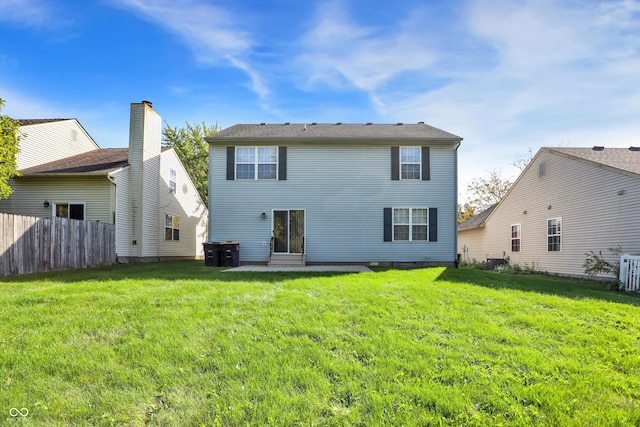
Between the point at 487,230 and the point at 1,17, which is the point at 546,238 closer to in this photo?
the point at 487,230

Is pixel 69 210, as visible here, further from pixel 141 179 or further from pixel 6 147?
pixel 6 147

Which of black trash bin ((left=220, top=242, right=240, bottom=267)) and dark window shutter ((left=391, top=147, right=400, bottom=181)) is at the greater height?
dark window shutter ((left=391, top=147, right=400, bottom=181))

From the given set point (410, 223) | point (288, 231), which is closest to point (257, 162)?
point (288, 231)

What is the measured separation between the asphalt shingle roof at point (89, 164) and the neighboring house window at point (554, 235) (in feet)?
58.1

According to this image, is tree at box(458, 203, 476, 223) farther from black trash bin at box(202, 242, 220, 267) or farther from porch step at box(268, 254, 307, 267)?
black trash bin at box(202, 242, 220, 267)

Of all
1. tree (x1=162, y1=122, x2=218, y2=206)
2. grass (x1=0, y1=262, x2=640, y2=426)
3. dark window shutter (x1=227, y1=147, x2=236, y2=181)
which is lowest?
grass (x1=0, y1=262, x2=640, y2=426)

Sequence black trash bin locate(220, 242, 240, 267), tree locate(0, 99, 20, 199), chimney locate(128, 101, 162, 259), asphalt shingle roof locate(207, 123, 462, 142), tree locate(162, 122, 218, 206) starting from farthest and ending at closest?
tree locate(162, 122, 218, 206)
chimney locate(128, 101, 162, 259)
asphalt shingle roof locate(207, 123, 462, 142)
black trash bin locate(220, 242, 240, 267)
tree locate(0, 99, 20, 199)

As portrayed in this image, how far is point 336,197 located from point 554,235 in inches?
358

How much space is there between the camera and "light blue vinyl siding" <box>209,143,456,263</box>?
43.1 feet

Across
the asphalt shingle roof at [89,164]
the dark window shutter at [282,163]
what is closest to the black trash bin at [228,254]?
the dark window shutter at [282,163]

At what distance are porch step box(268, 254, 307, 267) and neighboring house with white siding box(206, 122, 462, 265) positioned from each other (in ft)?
0.56

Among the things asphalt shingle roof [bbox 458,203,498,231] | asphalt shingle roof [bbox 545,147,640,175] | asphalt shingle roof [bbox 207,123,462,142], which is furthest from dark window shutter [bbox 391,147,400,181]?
asphalt shingle roof [bbox 458,203,498,231]

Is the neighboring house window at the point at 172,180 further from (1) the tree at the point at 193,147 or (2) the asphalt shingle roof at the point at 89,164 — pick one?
(1) the tree at the point at 193,147

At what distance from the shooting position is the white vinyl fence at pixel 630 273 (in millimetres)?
8828
